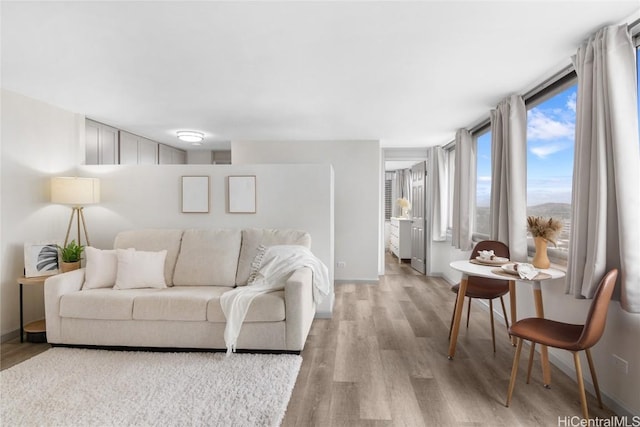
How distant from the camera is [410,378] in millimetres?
2559

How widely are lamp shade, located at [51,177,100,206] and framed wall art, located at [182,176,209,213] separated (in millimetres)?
964

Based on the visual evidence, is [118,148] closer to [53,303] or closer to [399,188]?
[53,303]

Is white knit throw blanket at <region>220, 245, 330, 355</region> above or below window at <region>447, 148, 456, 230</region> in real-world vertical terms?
below

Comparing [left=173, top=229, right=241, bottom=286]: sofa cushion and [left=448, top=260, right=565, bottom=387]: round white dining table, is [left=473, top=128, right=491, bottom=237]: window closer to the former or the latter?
[left=448, top=260, right=565, bottom=387]: round white dining table

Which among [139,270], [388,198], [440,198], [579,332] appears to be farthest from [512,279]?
[388,198]

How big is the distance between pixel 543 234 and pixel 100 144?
520 cm

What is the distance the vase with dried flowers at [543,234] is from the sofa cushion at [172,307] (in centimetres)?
267

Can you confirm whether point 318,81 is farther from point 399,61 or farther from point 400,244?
point 400,244

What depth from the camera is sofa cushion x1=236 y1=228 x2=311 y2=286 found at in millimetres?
3567

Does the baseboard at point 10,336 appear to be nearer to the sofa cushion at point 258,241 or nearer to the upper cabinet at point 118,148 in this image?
the upper cabinet at point 118,148

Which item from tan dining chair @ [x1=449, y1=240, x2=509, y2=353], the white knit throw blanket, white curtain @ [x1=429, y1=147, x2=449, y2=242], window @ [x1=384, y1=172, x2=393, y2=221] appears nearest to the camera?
the white knit throw blanket

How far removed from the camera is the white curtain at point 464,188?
4555mm

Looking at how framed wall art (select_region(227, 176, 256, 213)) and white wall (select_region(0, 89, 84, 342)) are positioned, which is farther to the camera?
framed wall art (select_region(227, 176, 256, 213))

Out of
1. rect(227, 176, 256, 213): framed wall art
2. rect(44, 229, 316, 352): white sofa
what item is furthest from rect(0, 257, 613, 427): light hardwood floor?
rect(227, 176, 256, 213): framed wall art
